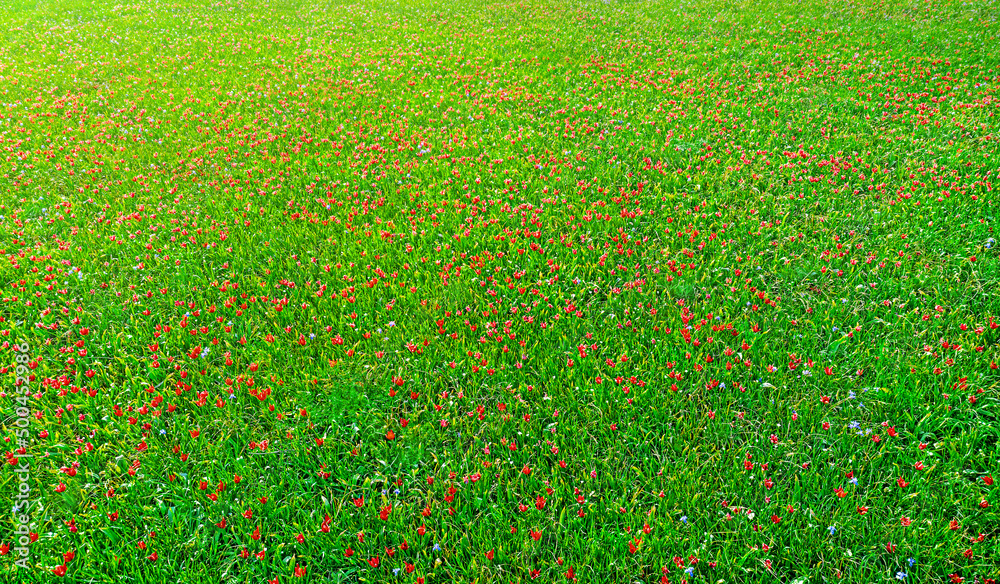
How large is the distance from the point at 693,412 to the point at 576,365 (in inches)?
37.3

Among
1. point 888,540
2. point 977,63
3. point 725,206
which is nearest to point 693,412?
point 888,540

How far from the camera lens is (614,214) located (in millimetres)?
6430

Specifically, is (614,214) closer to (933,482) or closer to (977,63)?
(933,482)

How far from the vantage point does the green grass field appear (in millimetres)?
3230

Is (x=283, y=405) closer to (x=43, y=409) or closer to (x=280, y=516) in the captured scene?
(x=280, y=516)

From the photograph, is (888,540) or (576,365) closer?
(888,540)

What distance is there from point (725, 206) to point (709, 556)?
14.9 ft

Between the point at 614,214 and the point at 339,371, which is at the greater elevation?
the point at 614,214

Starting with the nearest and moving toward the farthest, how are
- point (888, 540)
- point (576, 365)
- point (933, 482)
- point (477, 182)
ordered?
point (888, 540) < point (933, 482) < point (576, 365) < point (477, 182)

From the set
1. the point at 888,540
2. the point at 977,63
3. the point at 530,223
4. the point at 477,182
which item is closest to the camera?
the point at 888,540

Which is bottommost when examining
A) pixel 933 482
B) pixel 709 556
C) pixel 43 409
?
pixel 43 409

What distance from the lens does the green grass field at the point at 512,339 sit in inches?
127

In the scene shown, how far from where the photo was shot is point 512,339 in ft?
15.3

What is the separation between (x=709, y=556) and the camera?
3088 millimetres
